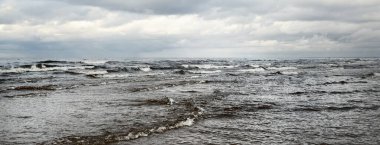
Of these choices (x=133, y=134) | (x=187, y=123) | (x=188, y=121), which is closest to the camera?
(x=133, y=134)

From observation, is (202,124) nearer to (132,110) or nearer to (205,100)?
(132,110)

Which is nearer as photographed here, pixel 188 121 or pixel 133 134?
pixel 133 134

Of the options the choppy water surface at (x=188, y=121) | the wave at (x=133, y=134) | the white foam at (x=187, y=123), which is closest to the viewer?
the wave at (x=133, y=134)

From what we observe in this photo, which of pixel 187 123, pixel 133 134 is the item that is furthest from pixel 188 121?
pixel 133 134

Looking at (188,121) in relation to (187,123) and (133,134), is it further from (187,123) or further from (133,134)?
(133,134)

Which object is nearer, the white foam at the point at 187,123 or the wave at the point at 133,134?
the wave at the point at 133,134

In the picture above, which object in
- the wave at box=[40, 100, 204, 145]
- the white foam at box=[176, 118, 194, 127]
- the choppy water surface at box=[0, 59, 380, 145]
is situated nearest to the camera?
the wave at box=[40, 100, 204, 145]

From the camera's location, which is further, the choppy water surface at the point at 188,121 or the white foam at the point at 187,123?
the white foam at the point at 187,123

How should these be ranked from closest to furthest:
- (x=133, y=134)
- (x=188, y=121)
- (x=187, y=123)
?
(x=133, y=134), (x=187, y=123), (x=188, y=121)

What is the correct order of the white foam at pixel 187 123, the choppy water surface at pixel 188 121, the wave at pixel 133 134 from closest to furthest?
the wave at pixel 133 134 → the choppy water surface at pixel 188 121 → the white foam at pixel 187 123

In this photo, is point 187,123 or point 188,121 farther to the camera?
point 188,121

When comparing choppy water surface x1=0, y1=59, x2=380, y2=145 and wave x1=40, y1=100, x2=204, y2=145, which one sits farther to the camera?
choppy water surface x1=0, y1=59, x2=380, y2=145

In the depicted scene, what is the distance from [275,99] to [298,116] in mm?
4954

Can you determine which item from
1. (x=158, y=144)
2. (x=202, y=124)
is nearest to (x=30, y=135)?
(x=158, y=144)
